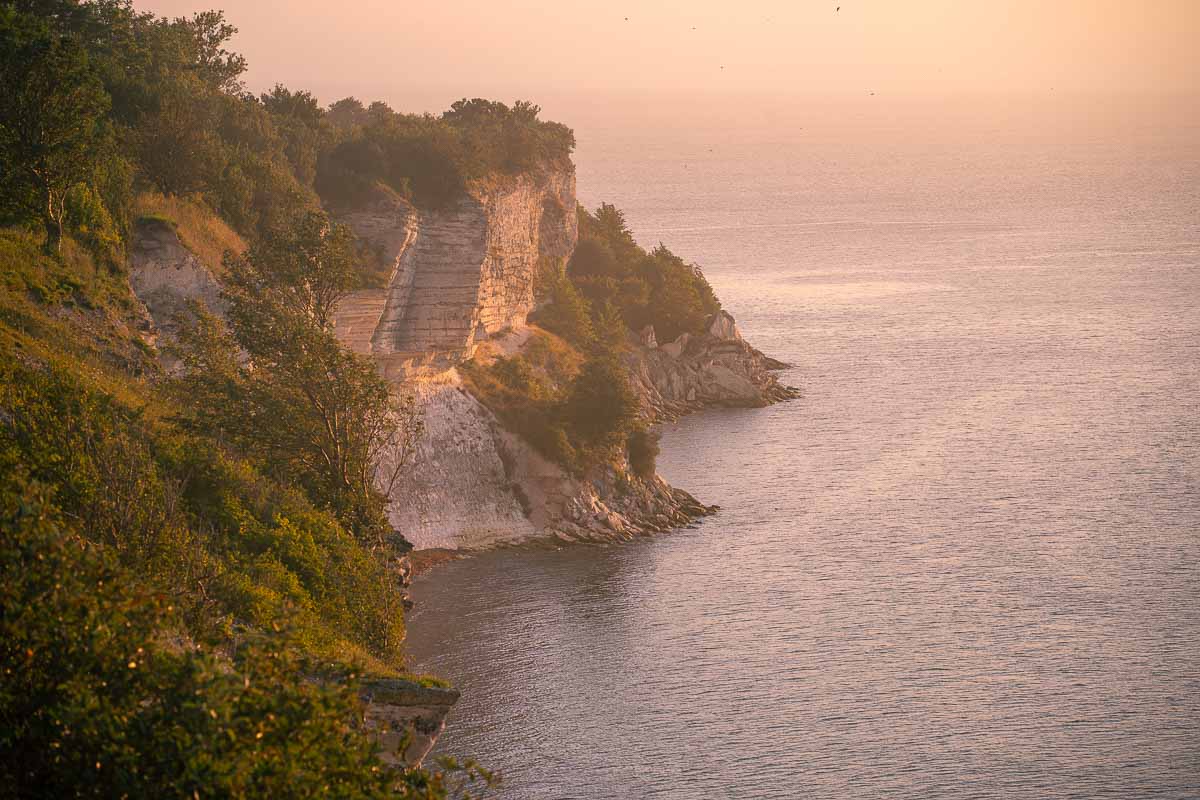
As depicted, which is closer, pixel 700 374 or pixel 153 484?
pixel 153 484

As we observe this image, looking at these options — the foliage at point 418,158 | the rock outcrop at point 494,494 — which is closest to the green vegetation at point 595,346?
the rock outcrop at point 494,494

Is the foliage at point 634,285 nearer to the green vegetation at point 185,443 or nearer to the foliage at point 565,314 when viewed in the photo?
the foliage at point 565,314

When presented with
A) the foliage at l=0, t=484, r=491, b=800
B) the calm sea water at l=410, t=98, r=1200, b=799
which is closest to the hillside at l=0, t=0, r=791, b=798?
the foliage at l=0, t=484, r=491, b=800

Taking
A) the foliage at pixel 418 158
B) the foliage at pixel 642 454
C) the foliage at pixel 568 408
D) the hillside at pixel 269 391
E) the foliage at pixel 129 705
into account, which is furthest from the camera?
the foliage at pixel 418 158

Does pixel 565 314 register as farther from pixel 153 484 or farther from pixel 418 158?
pixel 153 484

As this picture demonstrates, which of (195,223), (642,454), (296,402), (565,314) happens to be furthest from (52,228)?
(565,314)

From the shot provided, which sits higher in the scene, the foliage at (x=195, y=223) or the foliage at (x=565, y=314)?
the foliage at (x=195, y=223)
